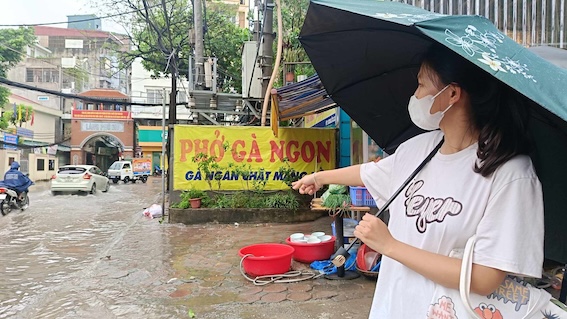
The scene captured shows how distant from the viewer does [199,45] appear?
33.8 ft

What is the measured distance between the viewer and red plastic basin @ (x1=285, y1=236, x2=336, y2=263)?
4.53 metres

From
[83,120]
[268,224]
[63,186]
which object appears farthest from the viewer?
[83,120]

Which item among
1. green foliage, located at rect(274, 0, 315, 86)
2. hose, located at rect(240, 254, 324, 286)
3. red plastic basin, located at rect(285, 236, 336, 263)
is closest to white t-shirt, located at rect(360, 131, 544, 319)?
hose, located at rect(240, 254, 324, 286)

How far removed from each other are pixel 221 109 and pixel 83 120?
25607 millimetres

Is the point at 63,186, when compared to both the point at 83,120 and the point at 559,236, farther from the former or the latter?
the point at 83,120

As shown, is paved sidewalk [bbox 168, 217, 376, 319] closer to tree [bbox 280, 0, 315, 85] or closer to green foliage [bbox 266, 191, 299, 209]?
green foliage [bbox 266, 191, 299, 209]

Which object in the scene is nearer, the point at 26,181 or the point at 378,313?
the point at 378,313

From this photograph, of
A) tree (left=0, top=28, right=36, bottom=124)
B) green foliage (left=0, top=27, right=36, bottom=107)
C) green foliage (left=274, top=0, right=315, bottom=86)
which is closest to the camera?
green foliage (left=274, top=0, right=315, bottom=86)

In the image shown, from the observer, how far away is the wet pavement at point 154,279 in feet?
11.3

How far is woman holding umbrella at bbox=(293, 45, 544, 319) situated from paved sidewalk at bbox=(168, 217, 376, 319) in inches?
89.0

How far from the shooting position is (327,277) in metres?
4.15

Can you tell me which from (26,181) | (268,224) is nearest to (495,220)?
(268,224)

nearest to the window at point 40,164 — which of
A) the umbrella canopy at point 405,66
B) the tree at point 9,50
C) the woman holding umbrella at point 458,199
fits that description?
the tree at point 9,50

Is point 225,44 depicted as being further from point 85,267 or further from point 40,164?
point 40,164
